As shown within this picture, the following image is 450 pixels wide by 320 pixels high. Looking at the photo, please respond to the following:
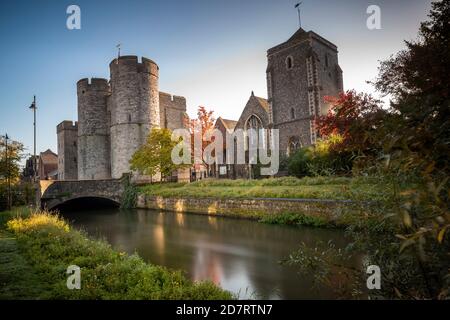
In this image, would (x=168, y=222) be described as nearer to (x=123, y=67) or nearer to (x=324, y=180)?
(x=324, y=180)

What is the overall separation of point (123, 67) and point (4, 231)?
1024 inches

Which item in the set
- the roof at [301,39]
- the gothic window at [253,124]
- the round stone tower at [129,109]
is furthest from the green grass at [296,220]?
the round stone tower at [129,109]

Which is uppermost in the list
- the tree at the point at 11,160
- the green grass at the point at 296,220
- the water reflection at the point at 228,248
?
the tree at the point at 11,160

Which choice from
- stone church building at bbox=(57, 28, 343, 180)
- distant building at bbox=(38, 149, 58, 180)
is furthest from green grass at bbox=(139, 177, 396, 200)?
distant building at bbox=(38, 149, 58, 180)

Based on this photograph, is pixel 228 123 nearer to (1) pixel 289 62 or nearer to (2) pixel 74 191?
(1) pixel 289 62

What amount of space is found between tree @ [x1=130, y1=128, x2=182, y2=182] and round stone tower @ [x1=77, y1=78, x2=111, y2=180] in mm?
10624

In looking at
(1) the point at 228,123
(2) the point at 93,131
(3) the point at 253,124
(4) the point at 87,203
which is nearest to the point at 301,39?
(3) the point at 253,124

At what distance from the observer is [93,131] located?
35.9 metres

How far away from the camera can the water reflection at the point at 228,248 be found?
6715 mm

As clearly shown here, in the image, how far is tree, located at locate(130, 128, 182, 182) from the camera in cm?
2670

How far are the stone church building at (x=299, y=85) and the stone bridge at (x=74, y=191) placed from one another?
44.5ft

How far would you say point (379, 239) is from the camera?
3672mm

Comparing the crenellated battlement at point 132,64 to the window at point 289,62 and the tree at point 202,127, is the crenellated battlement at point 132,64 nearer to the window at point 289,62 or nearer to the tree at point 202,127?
the tree at point 202,127
